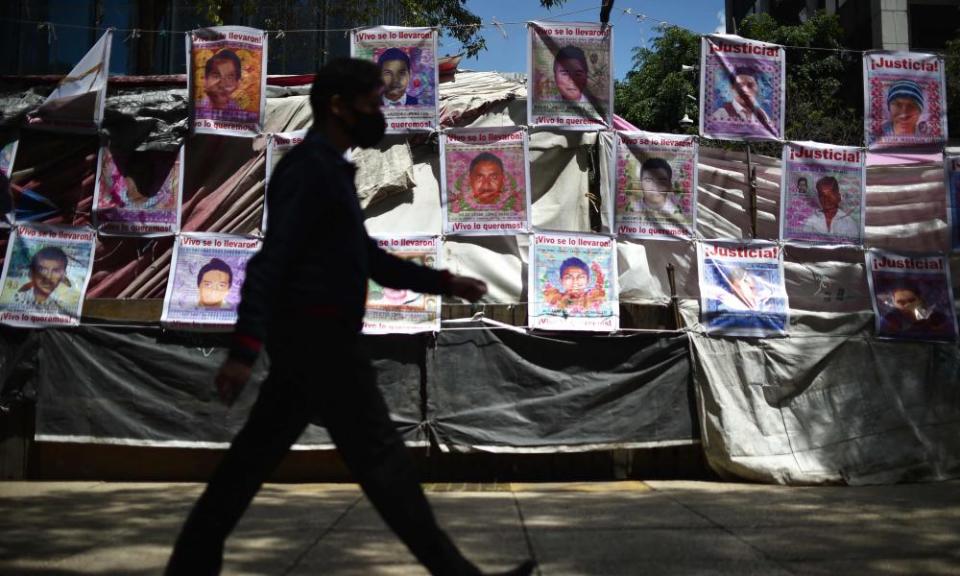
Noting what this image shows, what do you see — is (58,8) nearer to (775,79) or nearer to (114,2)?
(114,2)

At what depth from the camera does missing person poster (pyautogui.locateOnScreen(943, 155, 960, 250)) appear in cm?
824

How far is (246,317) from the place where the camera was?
2.84m

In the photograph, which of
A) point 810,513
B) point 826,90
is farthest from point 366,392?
point 826,90

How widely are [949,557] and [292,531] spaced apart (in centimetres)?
348

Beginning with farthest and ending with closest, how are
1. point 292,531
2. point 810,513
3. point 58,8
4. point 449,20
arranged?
point 58,8 < point 449,20 < point 810,513 < point 292,531

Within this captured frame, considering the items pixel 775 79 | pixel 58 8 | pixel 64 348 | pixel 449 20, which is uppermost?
pixel 58 8

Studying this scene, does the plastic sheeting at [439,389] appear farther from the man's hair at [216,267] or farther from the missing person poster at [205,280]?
the man's hair at [216,267]

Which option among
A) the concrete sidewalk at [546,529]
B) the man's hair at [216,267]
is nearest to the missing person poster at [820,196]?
the concrete sidewalk at [546,529]

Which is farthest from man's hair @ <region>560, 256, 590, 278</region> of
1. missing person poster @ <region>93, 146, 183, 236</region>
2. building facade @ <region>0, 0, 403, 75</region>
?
building facade @ <region>0, 0, 403, 75</region>

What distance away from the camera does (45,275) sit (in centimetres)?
796

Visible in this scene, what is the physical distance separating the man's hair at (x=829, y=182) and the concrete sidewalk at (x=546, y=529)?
2.66m

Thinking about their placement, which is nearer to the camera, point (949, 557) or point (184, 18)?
point (949, 557)

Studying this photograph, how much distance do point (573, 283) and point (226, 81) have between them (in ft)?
11.7

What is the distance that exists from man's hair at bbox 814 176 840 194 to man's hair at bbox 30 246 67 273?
22.1ft
